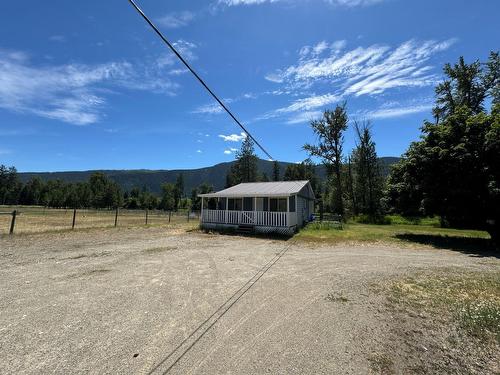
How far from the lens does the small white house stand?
18.0 m

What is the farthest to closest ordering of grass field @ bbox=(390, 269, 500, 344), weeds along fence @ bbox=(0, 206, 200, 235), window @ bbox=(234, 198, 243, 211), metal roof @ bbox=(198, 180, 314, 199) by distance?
window @ bbox=(234, 198, 243, 211) → metal roof @ bbox=(198, 180, 314, 199) → weeds along fence @ bbox=(0, 206, 200, 235) → grass field @ bbox=(390, 269, 500, 344)

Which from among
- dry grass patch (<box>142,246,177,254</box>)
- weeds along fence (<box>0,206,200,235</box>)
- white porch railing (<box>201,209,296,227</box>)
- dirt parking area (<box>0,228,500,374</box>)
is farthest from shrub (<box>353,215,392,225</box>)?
dry grass patch (<box>142,246,177,254</box>)

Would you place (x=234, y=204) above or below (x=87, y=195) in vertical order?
below

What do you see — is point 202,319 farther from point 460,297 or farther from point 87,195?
point 87,195

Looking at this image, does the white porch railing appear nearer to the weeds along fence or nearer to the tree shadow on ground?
the weeds along fence

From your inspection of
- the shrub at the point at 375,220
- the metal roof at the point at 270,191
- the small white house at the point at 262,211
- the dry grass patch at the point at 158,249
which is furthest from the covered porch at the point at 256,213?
the shrub at the point at 375,220

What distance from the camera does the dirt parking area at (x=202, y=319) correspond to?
3.38 m

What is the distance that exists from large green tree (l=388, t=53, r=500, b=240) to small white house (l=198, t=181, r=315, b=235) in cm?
646

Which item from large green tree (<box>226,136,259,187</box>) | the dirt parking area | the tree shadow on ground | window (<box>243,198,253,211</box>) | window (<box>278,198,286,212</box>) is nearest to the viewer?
the dirt parking area

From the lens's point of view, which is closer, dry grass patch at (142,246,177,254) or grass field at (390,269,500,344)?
grass field at (390,269,500,344)

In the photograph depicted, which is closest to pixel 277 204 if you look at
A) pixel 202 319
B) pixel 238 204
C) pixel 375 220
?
pixel 238 204

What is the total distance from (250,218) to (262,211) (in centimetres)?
92

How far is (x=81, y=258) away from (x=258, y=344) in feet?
24.6

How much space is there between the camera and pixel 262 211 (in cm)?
1903
